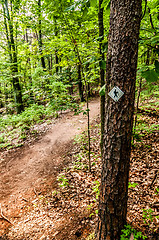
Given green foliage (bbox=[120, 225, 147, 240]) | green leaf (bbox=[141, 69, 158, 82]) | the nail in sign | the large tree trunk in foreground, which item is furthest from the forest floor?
green leaf (bbox=[141, 69, 158, 82])

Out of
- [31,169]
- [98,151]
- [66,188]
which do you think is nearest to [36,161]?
[31,169]

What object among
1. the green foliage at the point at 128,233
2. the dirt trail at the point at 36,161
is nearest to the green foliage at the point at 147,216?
the green foliage at the point at 128,233

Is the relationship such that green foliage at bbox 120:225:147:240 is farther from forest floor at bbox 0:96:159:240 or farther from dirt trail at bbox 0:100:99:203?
dirt trail at bbox 0:100:99:203

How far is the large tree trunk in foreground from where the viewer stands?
1.73 metres

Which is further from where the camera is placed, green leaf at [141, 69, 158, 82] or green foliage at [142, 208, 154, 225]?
green foliage at [142, 208, 154, 225]

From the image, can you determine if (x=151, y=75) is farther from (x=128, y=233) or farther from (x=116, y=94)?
(x=128, y=233)

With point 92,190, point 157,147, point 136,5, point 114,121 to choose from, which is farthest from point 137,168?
point 136,5

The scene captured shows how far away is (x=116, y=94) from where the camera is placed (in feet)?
6.14

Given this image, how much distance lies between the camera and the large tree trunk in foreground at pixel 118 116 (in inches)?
67.9

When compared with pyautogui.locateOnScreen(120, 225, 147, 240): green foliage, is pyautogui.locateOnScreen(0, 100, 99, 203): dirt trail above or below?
below

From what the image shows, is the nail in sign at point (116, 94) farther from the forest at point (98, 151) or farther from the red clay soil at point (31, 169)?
the red clay soil at point (31, 169)

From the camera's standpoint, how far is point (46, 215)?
3805 millimetres

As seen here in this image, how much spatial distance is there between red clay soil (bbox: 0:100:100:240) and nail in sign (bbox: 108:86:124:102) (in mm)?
3103

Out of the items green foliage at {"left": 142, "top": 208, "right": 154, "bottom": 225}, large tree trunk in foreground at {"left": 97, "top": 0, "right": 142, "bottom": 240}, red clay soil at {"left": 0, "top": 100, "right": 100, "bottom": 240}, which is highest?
large tree trunk in foreground at {"left": 97, "top": 0, "right": 142, "bottom": 240}
